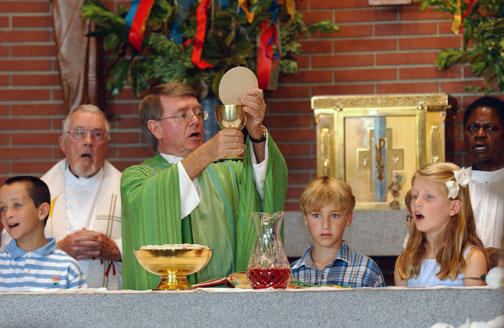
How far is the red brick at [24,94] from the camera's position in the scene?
17.4 ft

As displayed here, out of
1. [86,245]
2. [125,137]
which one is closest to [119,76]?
[125,137]

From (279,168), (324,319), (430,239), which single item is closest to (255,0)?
(279,168)

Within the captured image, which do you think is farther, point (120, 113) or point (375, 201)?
point (120, 113)

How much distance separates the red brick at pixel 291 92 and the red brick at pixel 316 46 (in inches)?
8.8

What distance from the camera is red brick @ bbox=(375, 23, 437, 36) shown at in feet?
16.9

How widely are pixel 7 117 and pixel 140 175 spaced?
2.20 m

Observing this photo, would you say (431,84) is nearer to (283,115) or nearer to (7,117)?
(283,115)

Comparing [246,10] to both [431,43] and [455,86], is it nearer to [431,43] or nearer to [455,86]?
[431,43]

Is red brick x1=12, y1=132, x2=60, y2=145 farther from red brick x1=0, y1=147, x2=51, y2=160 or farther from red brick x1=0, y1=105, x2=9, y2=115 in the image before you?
red brick x1=0, y1=105, x2=9, y2=115

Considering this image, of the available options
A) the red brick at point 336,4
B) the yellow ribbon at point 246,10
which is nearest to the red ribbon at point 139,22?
the yellow ribbon at point 246,10

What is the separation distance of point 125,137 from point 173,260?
10.2ft

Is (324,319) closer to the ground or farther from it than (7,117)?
closer to the ground

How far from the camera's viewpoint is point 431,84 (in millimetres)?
5137

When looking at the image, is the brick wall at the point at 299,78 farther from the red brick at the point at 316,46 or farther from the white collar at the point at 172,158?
the white collar at the point at 172,158
